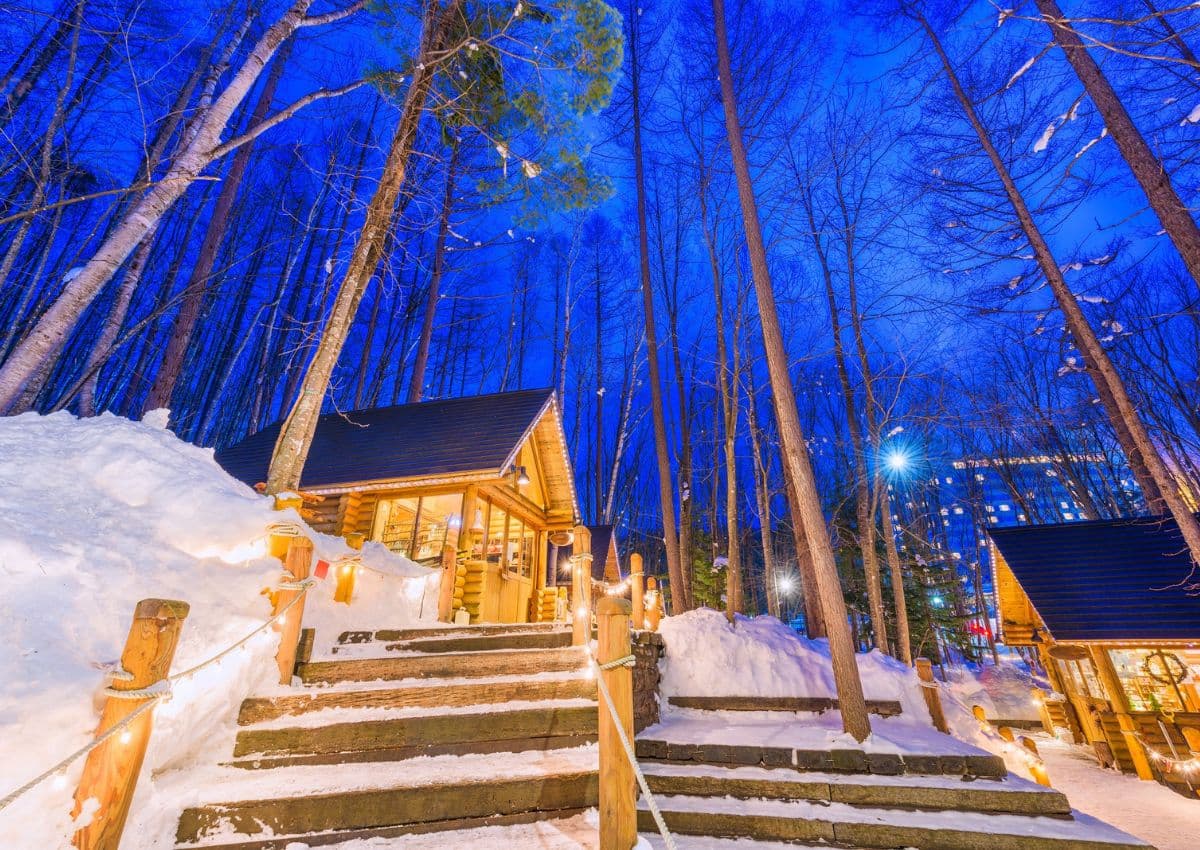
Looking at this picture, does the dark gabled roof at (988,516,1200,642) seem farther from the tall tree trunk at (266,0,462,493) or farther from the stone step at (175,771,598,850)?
the tall tree trunk at (266,0,462,493)

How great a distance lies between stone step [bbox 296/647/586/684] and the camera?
4.27 m

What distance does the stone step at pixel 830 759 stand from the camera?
429 centimetres

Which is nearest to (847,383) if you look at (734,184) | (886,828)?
(734,184)

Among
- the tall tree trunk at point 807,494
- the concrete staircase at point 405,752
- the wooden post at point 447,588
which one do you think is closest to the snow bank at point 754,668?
the tall tree trunk at point 807,494

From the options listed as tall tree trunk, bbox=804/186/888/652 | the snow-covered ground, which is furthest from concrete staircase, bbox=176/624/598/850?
tall tree trunk, bbox=804/186/888/652

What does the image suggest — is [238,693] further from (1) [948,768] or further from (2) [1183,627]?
(2) [1183,627]

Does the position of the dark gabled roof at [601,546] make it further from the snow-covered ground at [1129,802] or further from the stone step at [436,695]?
the stone step at [436,695]

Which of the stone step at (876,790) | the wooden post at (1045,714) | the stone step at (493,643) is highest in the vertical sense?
the stone step at (493,643)

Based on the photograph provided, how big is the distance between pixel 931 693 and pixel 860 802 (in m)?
3.35

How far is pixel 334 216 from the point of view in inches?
860

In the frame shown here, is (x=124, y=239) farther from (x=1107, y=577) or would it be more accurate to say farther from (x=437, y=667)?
(x=1107, y=577)

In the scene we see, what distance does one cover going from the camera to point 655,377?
12273mm

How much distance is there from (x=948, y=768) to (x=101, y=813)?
6.12 meters

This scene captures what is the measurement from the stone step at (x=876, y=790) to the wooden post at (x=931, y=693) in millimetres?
1964
